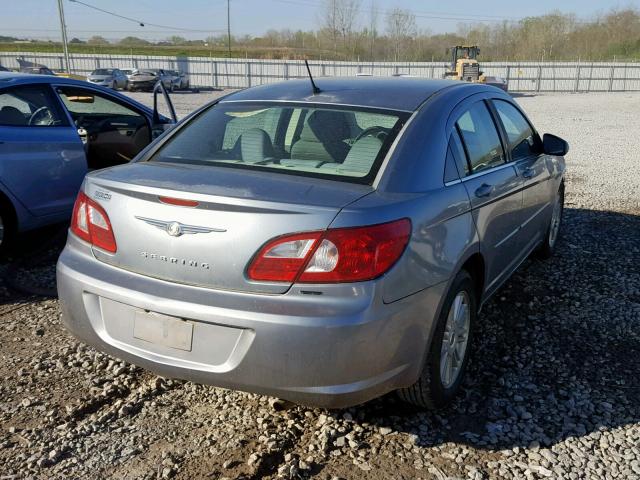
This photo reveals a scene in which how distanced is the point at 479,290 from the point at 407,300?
1106mm

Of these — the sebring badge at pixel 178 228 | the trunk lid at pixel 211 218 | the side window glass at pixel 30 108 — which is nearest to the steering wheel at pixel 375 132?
the trunk lid at pixel 211 218

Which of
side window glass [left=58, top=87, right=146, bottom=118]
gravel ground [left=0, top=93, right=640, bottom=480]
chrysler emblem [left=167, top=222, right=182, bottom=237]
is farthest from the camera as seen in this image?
side window glass [left=58, top=87, right=146, bottom=118]

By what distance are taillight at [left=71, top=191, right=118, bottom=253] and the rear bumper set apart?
14cm

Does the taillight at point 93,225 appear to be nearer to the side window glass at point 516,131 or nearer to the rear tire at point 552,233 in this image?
the side window glass at point 516,131

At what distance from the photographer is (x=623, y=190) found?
9016mm

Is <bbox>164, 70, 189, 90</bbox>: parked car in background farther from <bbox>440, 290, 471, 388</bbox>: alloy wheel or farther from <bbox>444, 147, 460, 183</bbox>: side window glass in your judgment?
<bbox>440, 290, 471, 388</bbox>: alloy wheel

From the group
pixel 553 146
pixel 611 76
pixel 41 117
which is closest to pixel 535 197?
pixel 553 146

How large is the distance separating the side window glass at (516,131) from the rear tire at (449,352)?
1.38 metres

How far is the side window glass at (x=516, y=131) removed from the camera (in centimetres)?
431

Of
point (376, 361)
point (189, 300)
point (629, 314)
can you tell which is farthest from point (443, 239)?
point (629, 314)

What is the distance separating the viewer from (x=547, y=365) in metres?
3.71

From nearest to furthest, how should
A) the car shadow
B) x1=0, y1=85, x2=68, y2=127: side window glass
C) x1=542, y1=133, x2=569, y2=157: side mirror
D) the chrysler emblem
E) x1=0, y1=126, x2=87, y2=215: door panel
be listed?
1. the chrysler emblem
2. the car shadow
3. x1=542, y1=133, x2=569, y2=157: side mirror
4. x1=0, y1=126, x2=87, y2=215: door panel
5. x1=0, y1=85, x2=68, y2=127: side window glass

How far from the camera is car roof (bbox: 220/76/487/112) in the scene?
3.43 meters

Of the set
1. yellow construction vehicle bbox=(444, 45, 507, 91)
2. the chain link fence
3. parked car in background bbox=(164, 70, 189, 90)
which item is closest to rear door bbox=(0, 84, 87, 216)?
yellow construction vehicle bbox=(444, 45, 507, 91)
